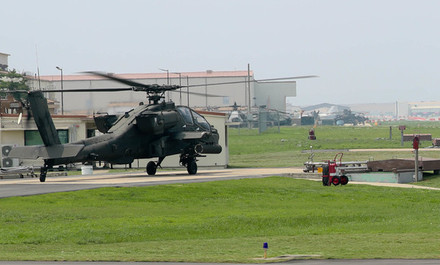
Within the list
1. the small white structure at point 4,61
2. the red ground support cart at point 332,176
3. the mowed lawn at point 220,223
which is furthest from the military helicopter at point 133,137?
the small white structure at point 4,61

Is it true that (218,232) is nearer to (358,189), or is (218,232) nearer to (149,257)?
(149,257)

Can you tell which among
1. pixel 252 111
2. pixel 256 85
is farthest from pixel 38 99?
pixel 256 85

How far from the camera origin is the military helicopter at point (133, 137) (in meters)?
41.9

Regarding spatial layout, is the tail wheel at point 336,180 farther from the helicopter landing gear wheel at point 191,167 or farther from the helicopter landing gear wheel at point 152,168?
the helicopter landing gear wheel at point 152,168

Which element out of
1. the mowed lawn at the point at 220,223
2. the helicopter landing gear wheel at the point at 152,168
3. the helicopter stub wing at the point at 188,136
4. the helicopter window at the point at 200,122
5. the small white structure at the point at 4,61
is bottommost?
the mowed lawn at the point at 220,223

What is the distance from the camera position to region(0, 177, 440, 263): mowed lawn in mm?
20734

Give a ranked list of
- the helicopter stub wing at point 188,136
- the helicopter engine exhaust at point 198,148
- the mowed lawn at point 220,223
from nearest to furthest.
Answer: the mowed lawn at point 220,223, the helicopter stub wing at point 188,136, the helicopter engine exhaust at point 198,148

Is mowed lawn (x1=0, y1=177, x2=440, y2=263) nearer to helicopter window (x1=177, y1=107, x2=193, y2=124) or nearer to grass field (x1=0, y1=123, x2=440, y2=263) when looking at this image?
grass field (x1=0, y1=123, x2=440, y2=263)

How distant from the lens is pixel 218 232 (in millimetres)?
26625

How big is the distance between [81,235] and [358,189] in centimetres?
1873

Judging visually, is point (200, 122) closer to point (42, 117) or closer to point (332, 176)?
point (332, 176)

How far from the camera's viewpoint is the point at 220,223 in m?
27.9

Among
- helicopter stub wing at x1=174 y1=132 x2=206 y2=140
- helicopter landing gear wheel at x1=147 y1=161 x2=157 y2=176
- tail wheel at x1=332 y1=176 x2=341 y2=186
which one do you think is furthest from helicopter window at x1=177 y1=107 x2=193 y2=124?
tail wheel at x1=332 y1=176 x2=341 y2=186

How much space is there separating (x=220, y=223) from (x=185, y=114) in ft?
67.5
